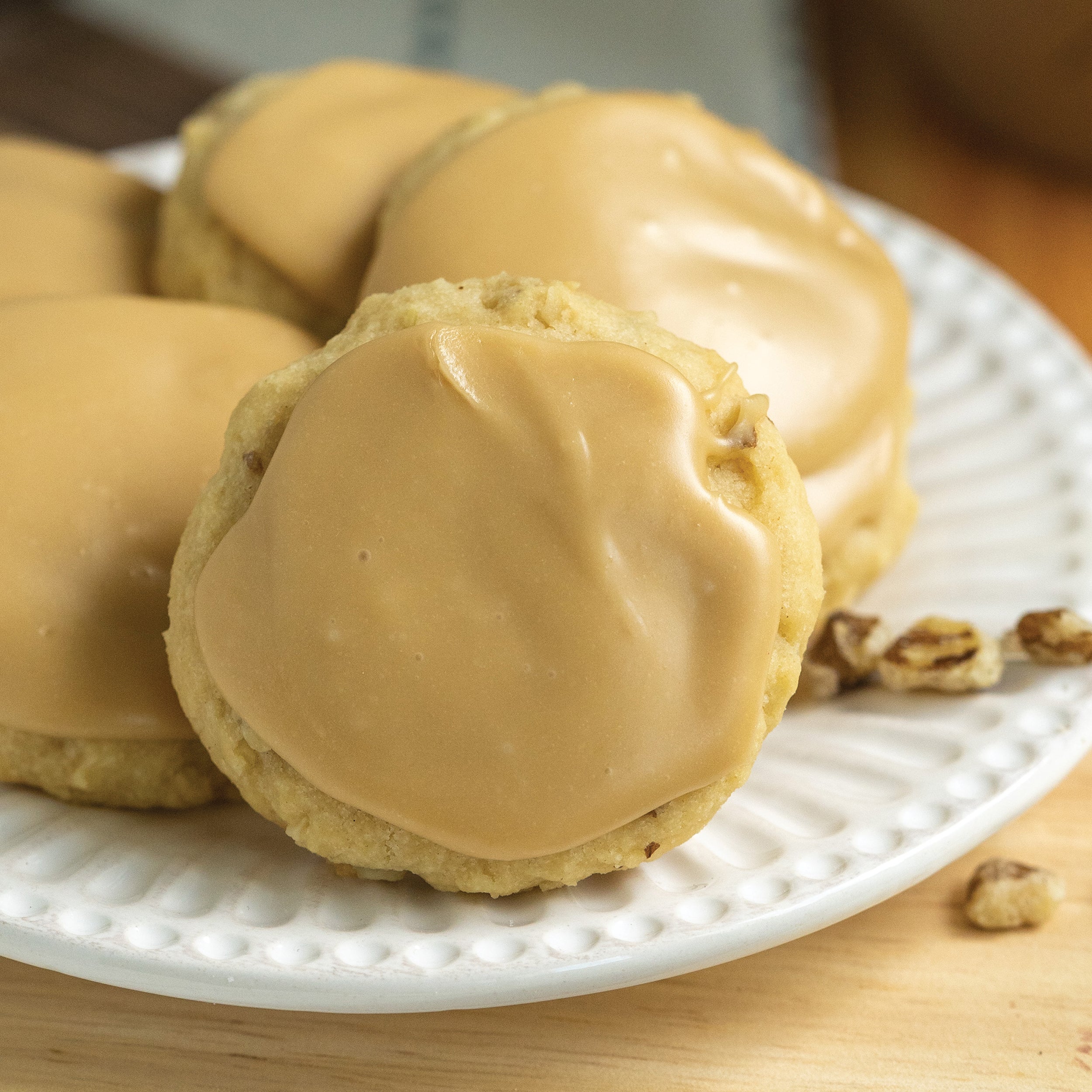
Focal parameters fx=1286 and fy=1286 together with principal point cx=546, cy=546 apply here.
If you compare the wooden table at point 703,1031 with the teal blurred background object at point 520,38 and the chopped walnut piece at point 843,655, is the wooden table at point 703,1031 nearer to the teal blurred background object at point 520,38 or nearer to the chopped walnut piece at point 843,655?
the chopped walnut piece at point 843,655

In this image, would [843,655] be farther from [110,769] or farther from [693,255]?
[110,769]

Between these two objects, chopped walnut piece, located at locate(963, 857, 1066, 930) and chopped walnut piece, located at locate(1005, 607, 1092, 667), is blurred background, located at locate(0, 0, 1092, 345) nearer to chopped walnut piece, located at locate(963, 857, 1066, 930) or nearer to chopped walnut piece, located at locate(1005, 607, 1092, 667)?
chopped walnut piece, located at locate(1005, 607, 1092, 667)

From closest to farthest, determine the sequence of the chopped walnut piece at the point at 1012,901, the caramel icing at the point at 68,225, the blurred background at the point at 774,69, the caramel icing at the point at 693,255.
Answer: the chopped walnut piece at the point at 1012,901
the caramel icing at the point at 693,255
the caramel icing at the point at 68,225
the blurred background at the point at 774,69

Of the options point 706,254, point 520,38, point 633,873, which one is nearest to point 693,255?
point 706,254

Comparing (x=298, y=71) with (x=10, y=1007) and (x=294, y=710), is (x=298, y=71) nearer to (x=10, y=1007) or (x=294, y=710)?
(x=294, y=710)

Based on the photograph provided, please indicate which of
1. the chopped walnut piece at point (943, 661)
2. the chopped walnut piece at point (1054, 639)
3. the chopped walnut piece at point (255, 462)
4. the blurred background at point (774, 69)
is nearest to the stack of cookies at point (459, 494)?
the chopped walnut piece at point (255, 462)

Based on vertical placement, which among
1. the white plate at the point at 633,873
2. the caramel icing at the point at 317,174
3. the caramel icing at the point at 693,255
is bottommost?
the white plate at the point at 633,873

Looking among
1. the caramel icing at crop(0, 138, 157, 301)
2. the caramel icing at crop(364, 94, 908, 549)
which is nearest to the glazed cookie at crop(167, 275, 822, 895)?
the caramel icing at crop(364, 94, 908, 549)
